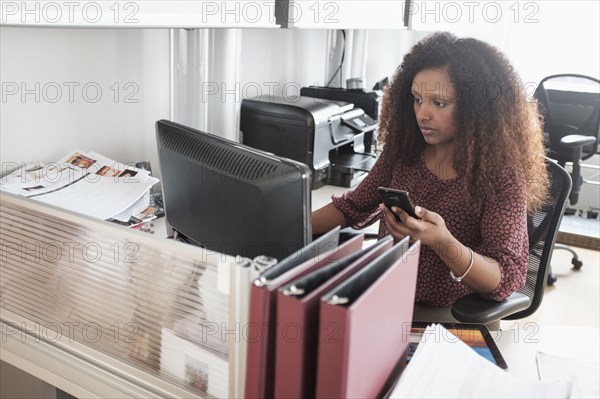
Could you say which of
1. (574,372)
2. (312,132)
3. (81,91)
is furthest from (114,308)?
(312,132)

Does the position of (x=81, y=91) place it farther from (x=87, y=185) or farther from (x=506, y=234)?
(x=506, y=234)

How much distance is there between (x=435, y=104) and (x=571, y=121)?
2210 millimetres

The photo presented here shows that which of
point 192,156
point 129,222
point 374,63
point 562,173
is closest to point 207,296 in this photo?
point 192,156

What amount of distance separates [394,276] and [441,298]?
0.80 metres

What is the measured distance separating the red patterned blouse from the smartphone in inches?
10.2

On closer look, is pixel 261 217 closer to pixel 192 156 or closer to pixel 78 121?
pixel 192 156

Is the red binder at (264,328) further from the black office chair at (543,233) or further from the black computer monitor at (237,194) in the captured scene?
the black office chair at (543,233)

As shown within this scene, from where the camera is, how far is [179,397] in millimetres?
805

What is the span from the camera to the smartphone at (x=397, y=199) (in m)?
1.18

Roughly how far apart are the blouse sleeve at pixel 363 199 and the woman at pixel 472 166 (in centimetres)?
9

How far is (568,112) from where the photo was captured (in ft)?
Result: 11.1

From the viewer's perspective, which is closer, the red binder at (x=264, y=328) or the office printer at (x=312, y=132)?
the red binder at (x=264, y=328)

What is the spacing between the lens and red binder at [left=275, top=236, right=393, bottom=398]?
2.19ft

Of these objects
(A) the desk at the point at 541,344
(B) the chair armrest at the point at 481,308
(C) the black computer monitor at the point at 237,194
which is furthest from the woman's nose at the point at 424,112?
(C) the black computer monitor at the point at 237,194
